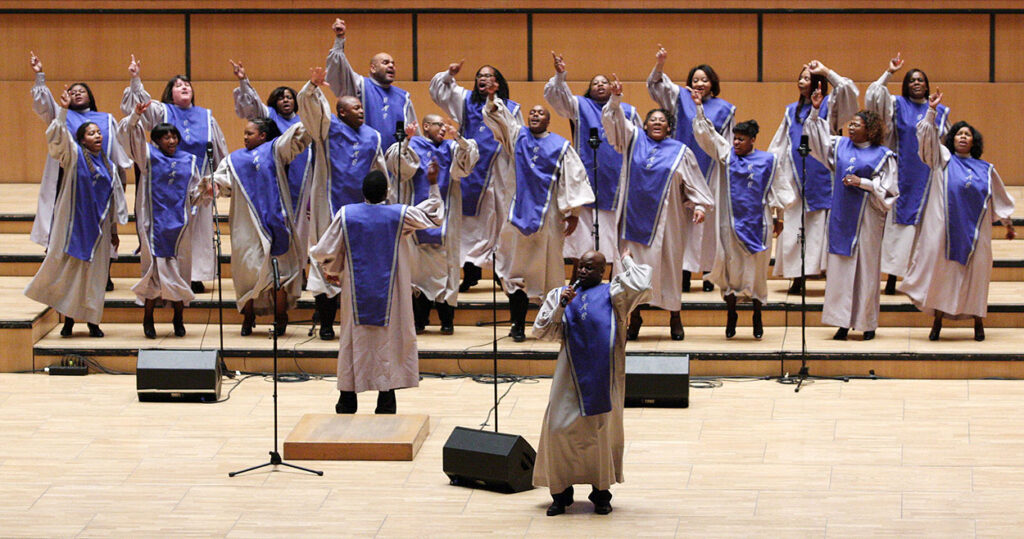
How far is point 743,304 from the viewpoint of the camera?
9312 millimetres

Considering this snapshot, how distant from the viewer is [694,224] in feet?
31.3

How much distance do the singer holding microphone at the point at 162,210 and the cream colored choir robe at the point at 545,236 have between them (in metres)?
2.02

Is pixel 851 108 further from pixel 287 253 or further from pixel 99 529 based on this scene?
pixel 99 529

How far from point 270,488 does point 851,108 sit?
4858mm

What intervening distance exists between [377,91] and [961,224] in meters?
3.86

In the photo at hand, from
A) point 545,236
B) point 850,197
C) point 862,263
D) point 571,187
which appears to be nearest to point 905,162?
point 850,197

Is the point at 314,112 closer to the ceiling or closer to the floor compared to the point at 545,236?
closer to the ceiling

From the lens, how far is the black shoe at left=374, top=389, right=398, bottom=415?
7.69 metres

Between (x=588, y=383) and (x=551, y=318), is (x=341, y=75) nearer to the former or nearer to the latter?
(x=551, y=318)

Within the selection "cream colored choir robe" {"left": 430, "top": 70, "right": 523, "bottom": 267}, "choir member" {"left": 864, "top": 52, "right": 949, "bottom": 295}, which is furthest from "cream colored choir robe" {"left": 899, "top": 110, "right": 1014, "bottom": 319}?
"cream colored choir robe" {"left": 430, "top": 70, "right": 523, "bottom": 267}

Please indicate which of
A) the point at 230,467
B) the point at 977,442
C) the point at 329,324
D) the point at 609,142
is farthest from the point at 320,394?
Answer: the point at 977,442

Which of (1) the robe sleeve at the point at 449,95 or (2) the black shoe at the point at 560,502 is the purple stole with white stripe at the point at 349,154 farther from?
(2) the black shoe at the point at 560,502

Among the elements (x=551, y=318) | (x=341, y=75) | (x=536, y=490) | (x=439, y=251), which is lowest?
(x=536, y=490)

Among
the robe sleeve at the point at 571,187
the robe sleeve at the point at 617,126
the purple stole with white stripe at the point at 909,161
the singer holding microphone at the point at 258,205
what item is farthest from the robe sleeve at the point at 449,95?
the purple stole with white stripe at the point at 909,161
